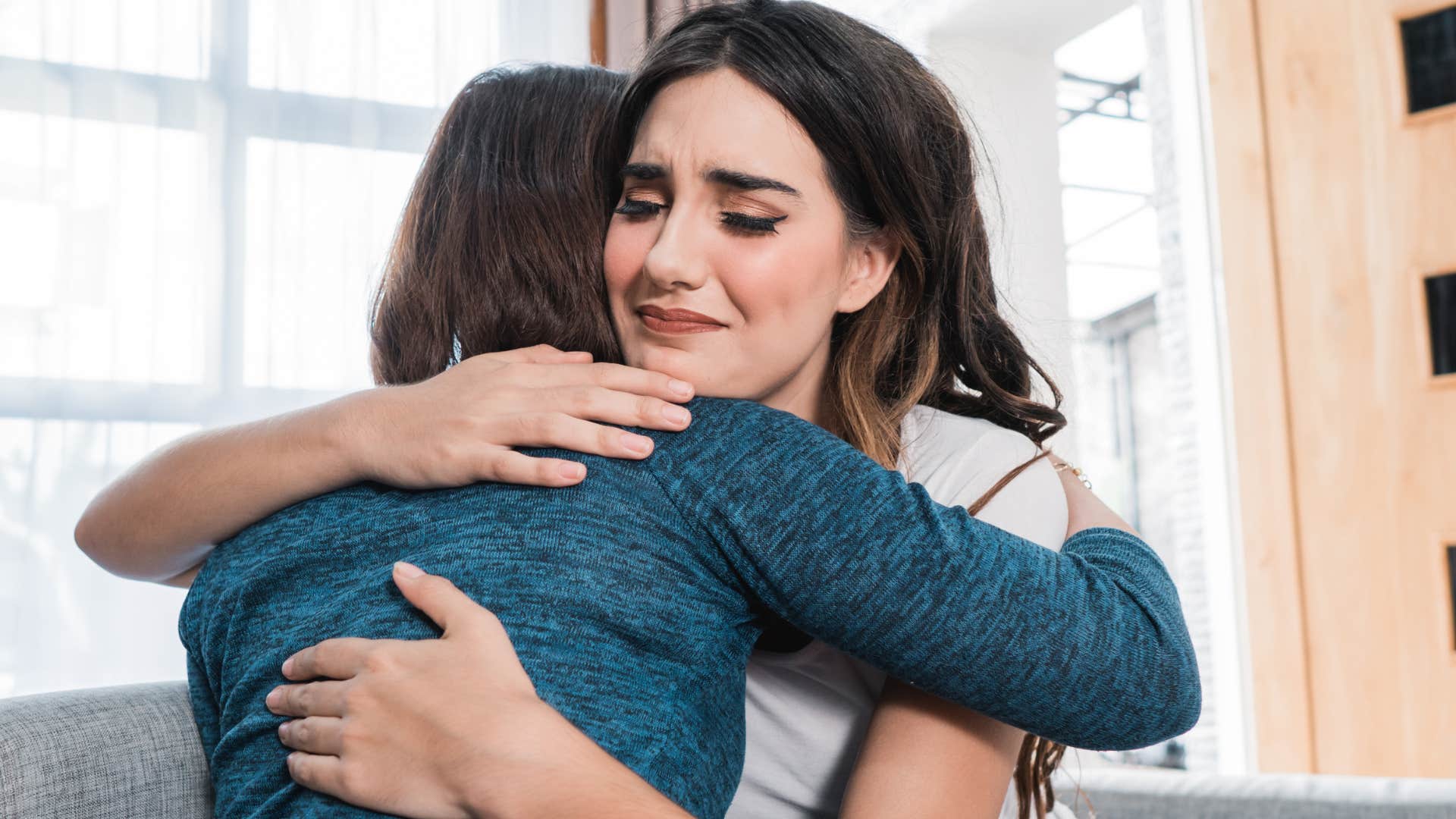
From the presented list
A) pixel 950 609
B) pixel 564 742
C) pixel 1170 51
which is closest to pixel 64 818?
pixel 564 742

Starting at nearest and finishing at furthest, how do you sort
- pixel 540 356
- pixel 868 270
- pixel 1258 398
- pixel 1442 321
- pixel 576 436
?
pixel 576 436, pixel 540 356, pixel 868 270, pixel 1442 321, pixel 1258 398

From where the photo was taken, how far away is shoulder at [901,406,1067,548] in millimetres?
1115

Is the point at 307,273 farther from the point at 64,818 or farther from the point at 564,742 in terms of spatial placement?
the point at 564,742

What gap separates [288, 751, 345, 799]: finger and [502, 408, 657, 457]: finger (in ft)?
0.88

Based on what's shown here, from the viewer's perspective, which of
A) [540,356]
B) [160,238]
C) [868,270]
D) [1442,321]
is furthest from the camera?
[160,238]

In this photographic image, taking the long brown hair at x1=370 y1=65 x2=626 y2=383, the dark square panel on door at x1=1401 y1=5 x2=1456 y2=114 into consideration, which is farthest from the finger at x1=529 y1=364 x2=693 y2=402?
the dark square panel on door at x1=1401 y1=5 x2=1456 y2=114

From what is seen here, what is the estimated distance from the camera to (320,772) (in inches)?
33.2

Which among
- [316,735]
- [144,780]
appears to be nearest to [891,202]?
[316,735]

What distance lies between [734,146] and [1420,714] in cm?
229

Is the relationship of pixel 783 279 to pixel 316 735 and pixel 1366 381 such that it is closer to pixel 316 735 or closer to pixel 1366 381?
pixel 316 735

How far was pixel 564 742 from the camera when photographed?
0.82m

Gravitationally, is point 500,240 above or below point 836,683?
above

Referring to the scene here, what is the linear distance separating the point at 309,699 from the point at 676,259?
0.49m

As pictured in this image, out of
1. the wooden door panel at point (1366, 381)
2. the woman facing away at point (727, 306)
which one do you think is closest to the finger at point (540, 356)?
the woman facing away at point (727, 306)
